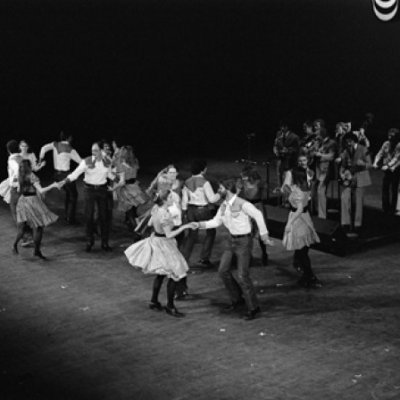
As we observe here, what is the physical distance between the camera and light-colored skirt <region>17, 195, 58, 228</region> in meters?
12.1

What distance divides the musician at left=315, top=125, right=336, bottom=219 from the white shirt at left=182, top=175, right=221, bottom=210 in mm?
2422

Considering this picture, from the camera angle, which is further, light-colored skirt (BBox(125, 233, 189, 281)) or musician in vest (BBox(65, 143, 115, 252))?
musician in vest (BBox(65, 143, 115, 252))

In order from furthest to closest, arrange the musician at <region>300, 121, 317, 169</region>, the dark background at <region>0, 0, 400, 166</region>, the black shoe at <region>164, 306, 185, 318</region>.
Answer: the dark background at <region>0, 0, 400, 166</region>
the musician at <region>300, 121, 317, 169</region>
the black shoe at <region>164, 306, 185, 318</region>

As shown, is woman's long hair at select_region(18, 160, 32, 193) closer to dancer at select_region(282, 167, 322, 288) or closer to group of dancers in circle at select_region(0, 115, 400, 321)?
group of dancers in circle at select_region(0, 115, 400, 321)

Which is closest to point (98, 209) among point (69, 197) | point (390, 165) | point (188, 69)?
point (69, 197)

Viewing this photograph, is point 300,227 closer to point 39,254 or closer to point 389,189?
point 39,254

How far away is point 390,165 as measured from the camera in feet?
45.8

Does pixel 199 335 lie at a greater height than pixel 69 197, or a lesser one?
lesser

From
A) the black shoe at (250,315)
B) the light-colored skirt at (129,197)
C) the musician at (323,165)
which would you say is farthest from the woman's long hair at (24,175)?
the musician at (323,165)

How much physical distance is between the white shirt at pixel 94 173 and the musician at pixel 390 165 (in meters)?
3.99

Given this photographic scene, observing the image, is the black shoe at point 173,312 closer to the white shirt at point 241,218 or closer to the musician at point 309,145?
the white shirt at point 241,218

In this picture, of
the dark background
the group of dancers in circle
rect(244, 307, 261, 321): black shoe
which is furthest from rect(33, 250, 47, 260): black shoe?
the dark background

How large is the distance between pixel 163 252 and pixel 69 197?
4863 millimetres

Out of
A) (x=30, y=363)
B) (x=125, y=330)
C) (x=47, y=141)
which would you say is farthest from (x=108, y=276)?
(x=47, y=141)
